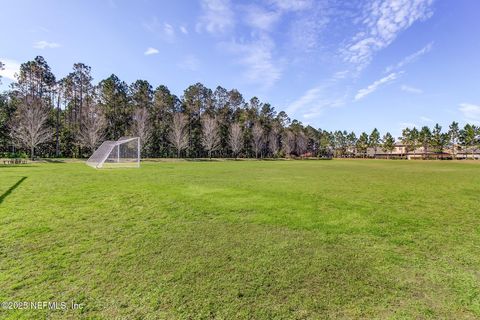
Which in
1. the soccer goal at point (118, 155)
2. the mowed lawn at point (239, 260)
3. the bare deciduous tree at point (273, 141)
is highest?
the bare deciduous tree at point (273, 141)

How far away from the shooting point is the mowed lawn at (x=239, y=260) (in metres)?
3.65

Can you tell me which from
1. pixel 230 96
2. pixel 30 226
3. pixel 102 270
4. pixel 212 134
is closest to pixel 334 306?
pixel 102 270

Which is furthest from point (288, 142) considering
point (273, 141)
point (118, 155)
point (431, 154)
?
point (118, 155)

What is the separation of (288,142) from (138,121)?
54584 mm

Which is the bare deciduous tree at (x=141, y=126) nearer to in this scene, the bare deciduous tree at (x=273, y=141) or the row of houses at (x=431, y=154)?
the bare deciduous tree at (x=273, y=141)

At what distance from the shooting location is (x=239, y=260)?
5.06m

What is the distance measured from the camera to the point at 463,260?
17.0 ft

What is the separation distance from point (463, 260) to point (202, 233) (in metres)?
5.62

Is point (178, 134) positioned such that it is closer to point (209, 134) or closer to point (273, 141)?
point (209, 134)

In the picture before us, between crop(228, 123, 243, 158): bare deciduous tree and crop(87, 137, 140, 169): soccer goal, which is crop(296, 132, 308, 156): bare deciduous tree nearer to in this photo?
crop(228, 123, 243, 158): bare deciduous tree

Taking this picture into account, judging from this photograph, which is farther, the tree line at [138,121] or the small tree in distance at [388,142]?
the small tree in distance at [388,142]

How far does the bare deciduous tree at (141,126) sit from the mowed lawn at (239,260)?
161 ft

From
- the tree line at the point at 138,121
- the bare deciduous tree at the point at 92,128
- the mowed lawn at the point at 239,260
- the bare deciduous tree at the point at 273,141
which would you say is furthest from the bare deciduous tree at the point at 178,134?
the mowed lawn at the point at 239,260

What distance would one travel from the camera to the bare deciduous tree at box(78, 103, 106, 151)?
49750 mm
